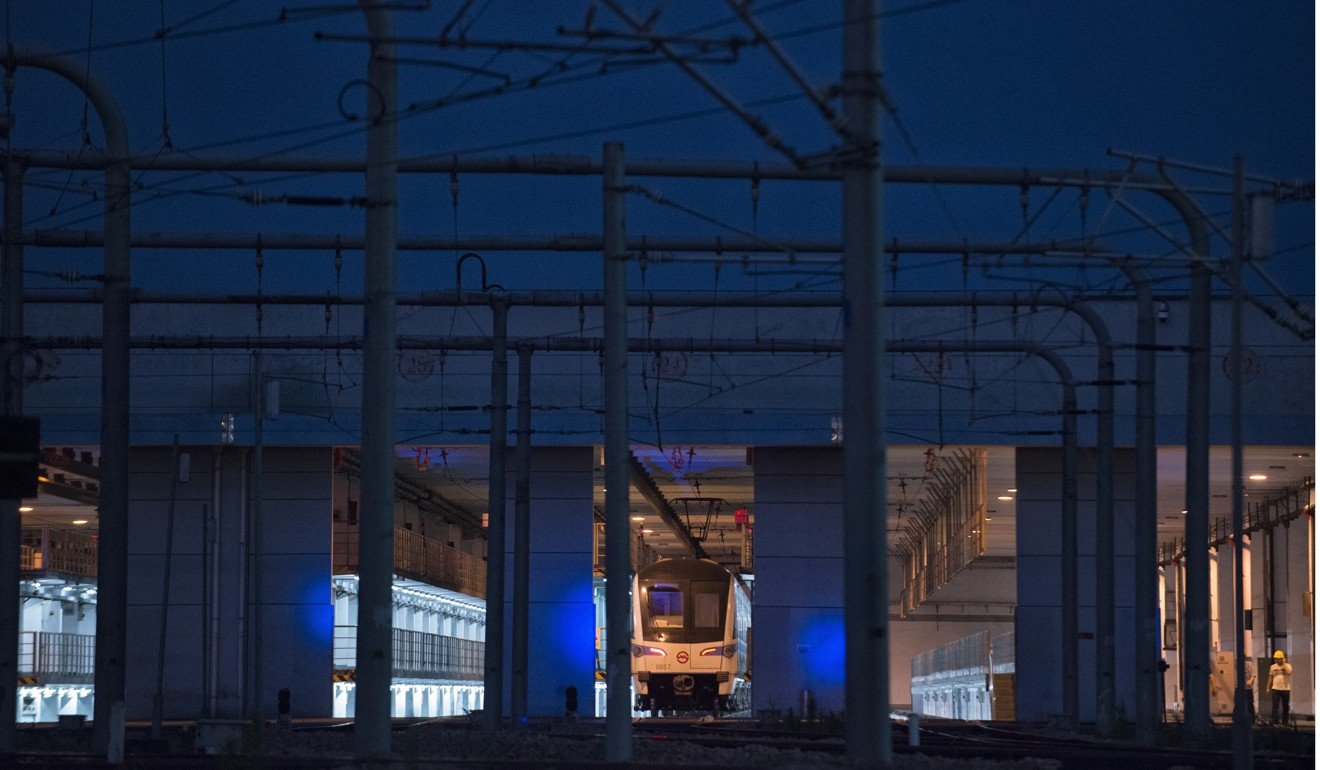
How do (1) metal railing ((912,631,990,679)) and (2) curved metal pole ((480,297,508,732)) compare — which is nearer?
(2) curved metal pole ((480,297,508,732))

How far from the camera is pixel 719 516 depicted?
225ft

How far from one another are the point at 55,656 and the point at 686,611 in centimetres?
1866

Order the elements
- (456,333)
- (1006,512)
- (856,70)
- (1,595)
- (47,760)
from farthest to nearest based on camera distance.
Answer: (1006,512)
(456,333)
(1,595)
(47,760)
(856,70)

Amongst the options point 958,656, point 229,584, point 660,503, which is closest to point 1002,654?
point 660,503

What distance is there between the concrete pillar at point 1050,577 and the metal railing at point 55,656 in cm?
2405

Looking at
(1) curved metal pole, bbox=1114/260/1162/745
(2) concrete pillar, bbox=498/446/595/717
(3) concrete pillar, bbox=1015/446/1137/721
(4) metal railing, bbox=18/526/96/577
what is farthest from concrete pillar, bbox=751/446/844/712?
(4) metal railing, bbox=18/526/96/577

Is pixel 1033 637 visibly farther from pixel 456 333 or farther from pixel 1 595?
pixel 1 595

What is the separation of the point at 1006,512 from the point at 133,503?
23883 millimetres

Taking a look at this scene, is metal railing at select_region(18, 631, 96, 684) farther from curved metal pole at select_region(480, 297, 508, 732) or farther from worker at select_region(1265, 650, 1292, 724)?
worker at select_region(1265, 650, 1292, 724)

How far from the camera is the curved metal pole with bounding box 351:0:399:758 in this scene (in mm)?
18922

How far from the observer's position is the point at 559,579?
44344 millimetres

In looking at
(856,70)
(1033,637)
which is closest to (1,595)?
(856,70)

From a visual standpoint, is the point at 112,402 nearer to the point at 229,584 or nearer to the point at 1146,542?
the point at 1146,542

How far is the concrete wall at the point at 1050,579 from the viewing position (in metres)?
43.7
